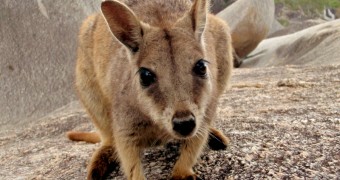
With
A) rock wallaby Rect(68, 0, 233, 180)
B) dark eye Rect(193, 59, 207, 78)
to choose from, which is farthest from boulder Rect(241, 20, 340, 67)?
dark eye Rect(193, 59, 207, 78)

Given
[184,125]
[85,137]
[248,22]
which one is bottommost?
[248,22]

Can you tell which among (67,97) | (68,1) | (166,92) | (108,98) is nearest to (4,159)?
(108,98)

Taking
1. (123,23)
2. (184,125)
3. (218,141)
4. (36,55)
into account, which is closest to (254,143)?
(218,141)

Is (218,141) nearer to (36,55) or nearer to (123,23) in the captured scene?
(123,23)

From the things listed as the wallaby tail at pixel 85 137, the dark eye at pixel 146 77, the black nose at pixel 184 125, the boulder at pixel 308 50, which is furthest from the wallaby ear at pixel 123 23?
the boulder at pixel 308 50

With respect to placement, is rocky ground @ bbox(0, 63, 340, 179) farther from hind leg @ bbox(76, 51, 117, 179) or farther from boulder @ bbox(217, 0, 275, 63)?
boulder @ bbox(217, 0, 275, 63)

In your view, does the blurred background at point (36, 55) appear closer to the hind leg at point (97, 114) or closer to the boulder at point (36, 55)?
the boulder at point (36, 55)

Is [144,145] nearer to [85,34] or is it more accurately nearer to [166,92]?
[166,92]
